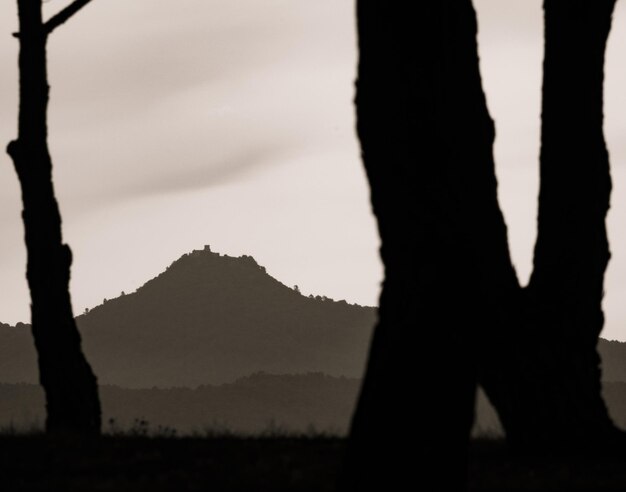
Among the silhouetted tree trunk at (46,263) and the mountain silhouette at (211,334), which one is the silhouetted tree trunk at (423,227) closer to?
the silhouetted tree trunk at (46,263)

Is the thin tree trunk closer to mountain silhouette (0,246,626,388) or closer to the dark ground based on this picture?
the dark ground

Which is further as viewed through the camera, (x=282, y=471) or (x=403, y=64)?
(x=282, y=471)

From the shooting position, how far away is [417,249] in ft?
30.8

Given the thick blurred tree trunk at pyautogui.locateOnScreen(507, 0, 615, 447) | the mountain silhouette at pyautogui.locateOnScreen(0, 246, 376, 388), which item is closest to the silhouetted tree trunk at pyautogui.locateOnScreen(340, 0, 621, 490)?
the thick blurred tree trunk at pyautogui.locateOnScreen(507, 0, 615, 447)

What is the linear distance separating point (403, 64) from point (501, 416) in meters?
4.75

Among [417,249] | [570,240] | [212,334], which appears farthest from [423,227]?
[212,334]

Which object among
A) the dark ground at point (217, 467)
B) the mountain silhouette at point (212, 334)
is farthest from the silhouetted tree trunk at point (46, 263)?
the mountain silhouette at point (212, 334)

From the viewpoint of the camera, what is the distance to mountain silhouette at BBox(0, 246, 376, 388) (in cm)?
16550

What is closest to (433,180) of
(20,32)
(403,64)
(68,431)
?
(403,64)

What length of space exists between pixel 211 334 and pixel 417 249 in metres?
174

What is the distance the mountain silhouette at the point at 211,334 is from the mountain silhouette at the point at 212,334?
0.44 feet

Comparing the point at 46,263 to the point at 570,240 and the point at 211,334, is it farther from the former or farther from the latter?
the point at 211,334

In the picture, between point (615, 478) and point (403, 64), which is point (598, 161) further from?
point (403, 64)

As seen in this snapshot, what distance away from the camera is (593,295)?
13453 mm
